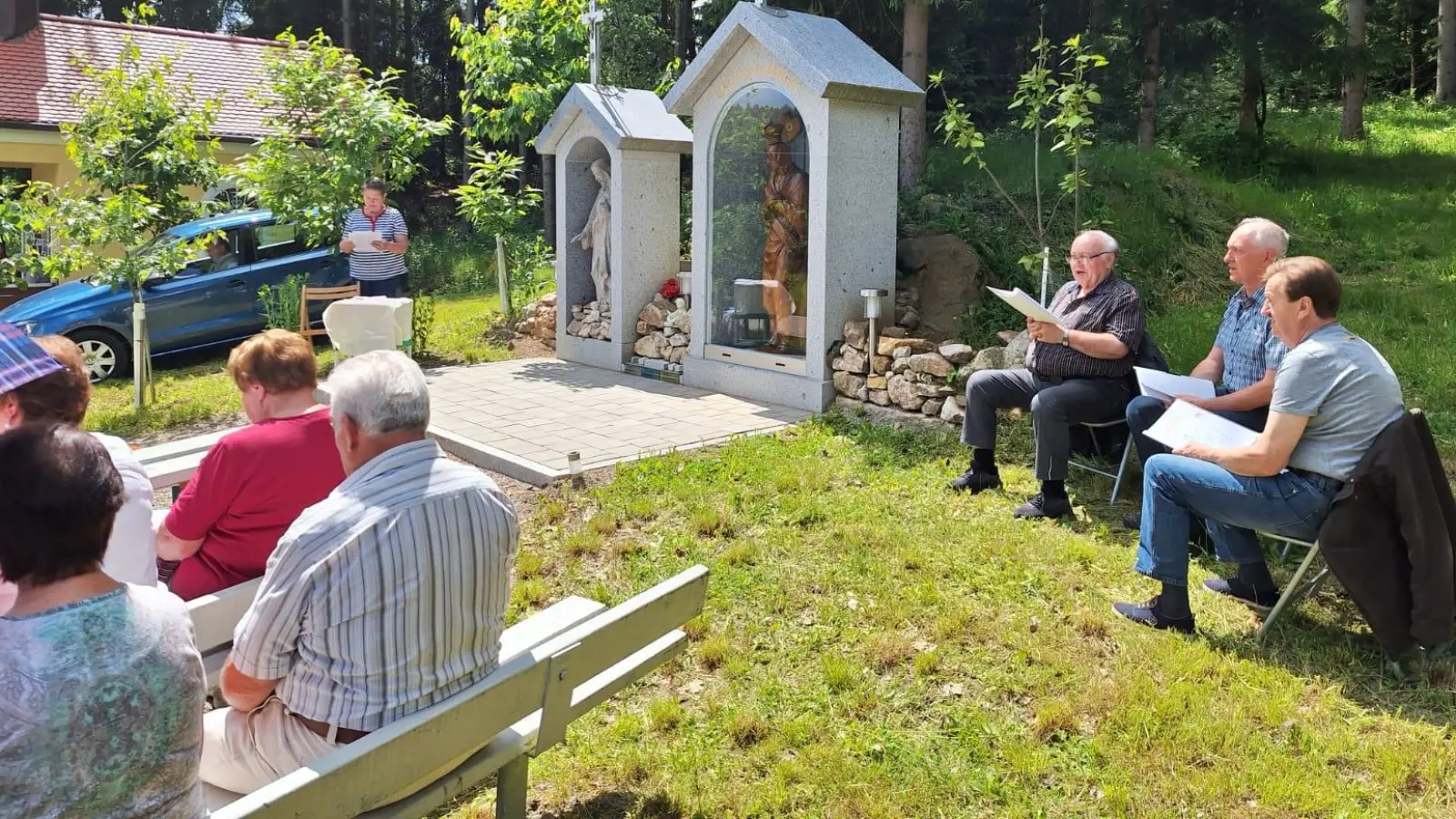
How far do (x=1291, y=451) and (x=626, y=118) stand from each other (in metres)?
7.32

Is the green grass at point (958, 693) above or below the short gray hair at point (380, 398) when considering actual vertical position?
below

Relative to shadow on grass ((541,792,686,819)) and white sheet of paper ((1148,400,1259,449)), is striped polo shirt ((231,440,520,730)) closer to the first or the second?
shadow on grass ((541,792,686,819))

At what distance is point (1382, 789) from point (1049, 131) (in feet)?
49.2

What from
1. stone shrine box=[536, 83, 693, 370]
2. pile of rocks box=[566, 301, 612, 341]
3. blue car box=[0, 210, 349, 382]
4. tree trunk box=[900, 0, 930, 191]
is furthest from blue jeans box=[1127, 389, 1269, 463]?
tree trunk box=[900, 0, 930, 191]

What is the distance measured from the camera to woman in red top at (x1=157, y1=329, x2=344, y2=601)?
10.6 feet

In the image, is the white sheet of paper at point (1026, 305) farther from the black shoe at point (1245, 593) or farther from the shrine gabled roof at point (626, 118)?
the shrine gabled roof at point (626, 118)

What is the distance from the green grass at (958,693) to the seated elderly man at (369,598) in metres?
0.89

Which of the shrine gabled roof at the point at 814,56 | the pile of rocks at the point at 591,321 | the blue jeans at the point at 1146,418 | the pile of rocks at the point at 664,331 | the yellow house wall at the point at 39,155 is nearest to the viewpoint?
the blue jeans at the point at 1146,418

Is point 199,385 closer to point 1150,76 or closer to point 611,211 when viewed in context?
point 611,211

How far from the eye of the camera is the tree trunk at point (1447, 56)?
20.5m

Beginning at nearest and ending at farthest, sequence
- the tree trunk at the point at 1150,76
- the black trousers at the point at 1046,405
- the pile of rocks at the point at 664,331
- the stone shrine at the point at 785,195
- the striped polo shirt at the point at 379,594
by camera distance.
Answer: the striped polo shirt at the point at 379,594 → the black trousers at the point at 1046,405 → the stone shrine at the point at 785,195 → the pile of rocks at the point at 664,331 → the tree trunk at the point at 1150,76

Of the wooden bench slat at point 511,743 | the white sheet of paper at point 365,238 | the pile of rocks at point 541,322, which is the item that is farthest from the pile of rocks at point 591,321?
the wooden bench slat at point 511,743

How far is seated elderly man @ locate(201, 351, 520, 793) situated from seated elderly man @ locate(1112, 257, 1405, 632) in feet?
8.44

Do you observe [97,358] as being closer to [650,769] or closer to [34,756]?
[650,769]
